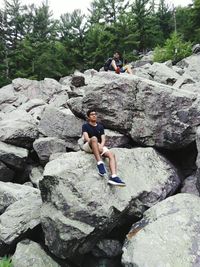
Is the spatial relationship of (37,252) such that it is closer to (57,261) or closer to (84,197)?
(57,261)

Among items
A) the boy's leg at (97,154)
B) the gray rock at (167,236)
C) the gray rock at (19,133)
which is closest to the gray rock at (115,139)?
the boy's leg at (97,154)

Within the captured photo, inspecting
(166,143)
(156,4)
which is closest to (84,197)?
(166,143)

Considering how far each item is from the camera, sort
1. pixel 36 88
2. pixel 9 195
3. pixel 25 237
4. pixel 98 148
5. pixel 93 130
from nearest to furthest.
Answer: pixel 98 148 < pixel 25 237 < pixel 93 130 < pixel 9 195 < pixel 36 88

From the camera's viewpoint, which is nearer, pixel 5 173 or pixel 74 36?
pixel 5 173

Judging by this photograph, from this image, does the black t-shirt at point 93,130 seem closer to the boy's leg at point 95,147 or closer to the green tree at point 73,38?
the boy's leg at point 95,147

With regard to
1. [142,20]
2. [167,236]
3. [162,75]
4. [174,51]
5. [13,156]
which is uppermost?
[142,20]

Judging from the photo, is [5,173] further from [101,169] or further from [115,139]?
[101,169]

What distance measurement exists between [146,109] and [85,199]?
4420 millimetres

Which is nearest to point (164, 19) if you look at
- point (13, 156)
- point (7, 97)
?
point (7, 97)

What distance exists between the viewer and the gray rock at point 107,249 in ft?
34.5

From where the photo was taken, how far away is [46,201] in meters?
10.8

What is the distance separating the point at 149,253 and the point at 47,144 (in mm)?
8502

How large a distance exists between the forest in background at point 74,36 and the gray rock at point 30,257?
35.3 m

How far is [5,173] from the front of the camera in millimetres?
16750
